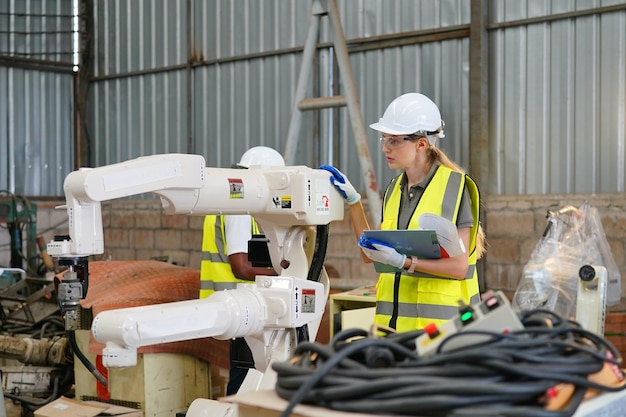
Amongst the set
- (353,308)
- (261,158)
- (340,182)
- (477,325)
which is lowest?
(353,308)

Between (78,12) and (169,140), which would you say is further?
(78,12)

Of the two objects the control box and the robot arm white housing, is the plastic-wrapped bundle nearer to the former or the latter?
the robot arm white housing

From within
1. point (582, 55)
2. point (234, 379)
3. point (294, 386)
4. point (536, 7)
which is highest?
point (536, 7)

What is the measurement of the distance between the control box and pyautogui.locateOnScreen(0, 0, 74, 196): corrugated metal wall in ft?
25.0

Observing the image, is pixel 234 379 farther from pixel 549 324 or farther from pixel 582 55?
pixel 582 55

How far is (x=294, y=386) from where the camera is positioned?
1.50 m

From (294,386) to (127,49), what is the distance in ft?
24.5

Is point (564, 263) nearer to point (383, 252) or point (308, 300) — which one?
point (383, 252)

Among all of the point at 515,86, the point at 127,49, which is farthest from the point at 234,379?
the point at 127,49

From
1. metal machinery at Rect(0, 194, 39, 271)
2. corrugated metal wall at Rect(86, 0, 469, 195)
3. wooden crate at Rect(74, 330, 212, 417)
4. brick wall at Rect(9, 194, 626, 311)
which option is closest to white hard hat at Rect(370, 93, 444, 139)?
wooden crate at Rect(74, 330, 212, 417)

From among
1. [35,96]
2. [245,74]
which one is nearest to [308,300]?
[245,74]

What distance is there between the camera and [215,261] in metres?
3.90

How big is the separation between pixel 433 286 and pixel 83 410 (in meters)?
2.07

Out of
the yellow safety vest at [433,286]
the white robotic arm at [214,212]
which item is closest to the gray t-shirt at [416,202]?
the yellow safety vest at [433,286]
